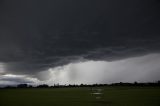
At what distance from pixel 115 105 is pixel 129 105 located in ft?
9.11

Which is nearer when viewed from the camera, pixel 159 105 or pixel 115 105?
pixel 159 105

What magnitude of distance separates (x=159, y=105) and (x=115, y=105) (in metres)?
8.61

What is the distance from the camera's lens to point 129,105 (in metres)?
41.3

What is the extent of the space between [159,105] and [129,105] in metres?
6.06

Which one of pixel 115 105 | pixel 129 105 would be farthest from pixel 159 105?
pixel 115 105

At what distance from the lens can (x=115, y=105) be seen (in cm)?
4200

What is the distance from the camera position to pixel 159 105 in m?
37.4

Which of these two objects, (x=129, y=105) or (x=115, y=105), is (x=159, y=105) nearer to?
(x=129, y=105)

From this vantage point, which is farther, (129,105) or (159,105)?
(129,105)
